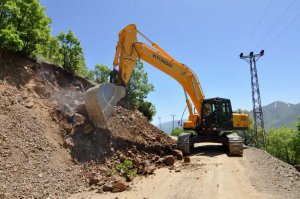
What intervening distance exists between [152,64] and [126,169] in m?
6.07

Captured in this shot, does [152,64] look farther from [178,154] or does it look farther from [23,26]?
[23,26]

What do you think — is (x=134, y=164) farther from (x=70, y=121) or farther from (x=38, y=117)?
(x=38, y=117)

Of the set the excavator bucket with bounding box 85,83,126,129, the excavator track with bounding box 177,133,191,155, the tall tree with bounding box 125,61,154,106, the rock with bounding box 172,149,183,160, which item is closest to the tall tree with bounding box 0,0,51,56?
the excavator bucket with bounding box 85,83,126,129

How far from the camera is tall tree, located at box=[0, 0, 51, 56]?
12.7 m

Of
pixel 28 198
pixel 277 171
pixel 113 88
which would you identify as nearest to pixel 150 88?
pixel 113 88

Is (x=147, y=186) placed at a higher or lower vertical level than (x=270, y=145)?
lower

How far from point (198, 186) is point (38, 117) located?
6.38 m

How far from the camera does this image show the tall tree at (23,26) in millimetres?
12677

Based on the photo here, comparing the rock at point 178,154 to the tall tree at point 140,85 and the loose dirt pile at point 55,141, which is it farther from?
the tall tree at point 140,85

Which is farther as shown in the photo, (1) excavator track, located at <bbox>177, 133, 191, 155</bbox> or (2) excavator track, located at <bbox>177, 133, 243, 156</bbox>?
(1) excavator track, located at <bbox>177, 133, 191, 155</bbox>

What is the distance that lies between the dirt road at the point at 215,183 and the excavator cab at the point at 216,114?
12.3ft

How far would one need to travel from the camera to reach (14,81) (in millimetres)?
12383

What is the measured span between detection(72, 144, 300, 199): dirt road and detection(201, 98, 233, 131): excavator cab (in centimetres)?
376

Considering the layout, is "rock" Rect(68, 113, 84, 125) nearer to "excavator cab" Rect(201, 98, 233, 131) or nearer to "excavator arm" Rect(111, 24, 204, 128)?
"excavator arm" Rect(111, 24, 204, 128)
